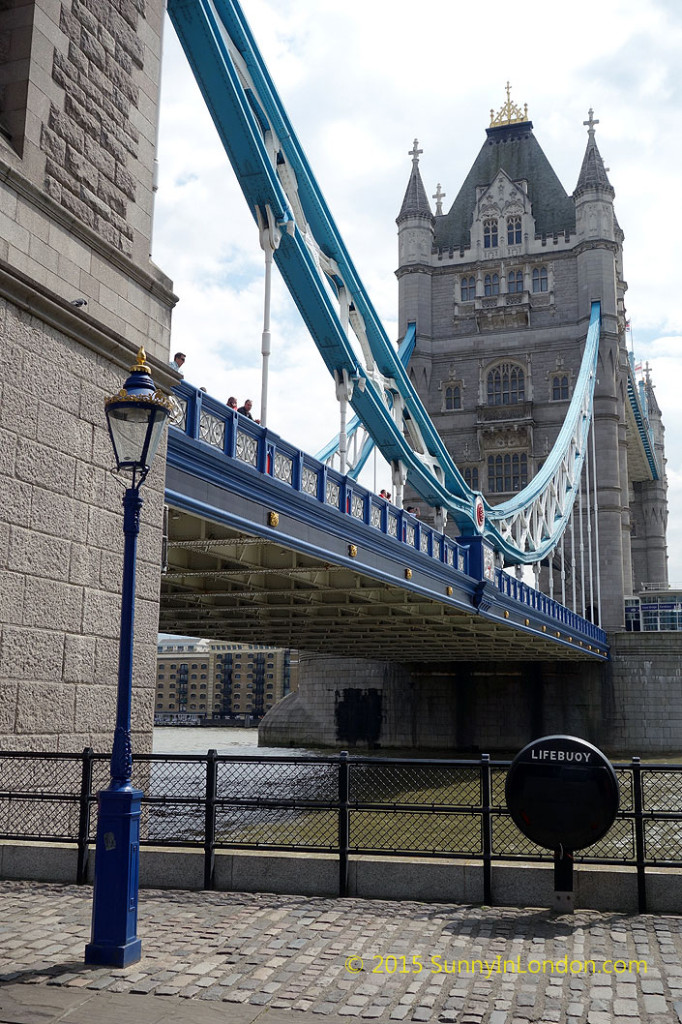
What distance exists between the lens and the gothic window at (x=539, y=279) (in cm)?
6162

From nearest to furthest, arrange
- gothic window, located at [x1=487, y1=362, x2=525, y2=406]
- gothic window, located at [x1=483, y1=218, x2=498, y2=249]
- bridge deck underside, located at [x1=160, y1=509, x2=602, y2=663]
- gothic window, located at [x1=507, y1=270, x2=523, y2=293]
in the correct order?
bridge deck underside, located at [x1=160, y1=509, x2=602, y2=663] < gothic window, located at [x1=487, y1=362, x2=525, y2=406] < gothic window, located at [x1=507, y1=270, x2=523, y2=293] < gothic window, located at [x1=483, y1=218, x2=498, y2=249]

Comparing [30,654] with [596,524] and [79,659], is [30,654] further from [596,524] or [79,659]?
[596,524]

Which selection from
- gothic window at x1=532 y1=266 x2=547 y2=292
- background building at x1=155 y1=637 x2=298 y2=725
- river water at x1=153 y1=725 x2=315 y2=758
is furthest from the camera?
background building at x1=155 y1=637 x2=298 y2=725

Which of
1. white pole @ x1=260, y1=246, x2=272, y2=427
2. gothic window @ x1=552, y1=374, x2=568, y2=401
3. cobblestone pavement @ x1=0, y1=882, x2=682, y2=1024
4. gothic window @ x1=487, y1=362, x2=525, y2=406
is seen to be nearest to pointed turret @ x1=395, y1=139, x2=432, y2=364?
gothic window @ x1=487, y1=362, x2=525, y2=406

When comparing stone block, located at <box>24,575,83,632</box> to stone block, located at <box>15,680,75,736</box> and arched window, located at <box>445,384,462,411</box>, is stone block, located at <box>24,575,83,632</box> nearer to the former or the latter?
stone block, located at <box>15,680,75,736</box>

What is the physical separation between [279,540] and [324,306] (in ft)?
21.9

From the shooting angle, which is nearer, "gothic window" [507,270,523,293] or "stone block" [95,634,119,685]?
"stone block" [95,634,119,685]

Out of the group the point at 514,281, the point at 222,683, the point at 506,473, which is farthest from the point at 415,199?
the point at 222,683

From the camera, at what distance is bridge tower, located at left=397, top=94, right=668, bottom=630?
189 feet

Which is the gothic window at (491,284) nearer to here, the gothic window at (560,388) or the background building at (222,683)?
the gothic window at (560,388)

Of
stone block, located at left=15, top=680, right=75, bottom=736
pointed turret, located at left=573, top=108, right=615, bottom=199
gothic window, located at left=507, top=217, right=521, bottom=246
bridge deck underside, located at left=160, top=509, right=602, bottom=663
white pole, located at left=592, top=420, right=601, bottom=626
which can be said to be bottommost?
stone block, located at left=15, top=680, right=75, bottom=736

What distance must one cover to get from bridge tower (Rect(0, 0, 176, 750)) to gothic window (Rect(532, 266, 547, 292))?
5332 centimetres

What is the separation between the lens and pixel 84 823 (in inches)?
326

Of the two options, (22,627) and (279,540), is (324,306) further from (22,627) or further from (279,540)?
(22,627)
